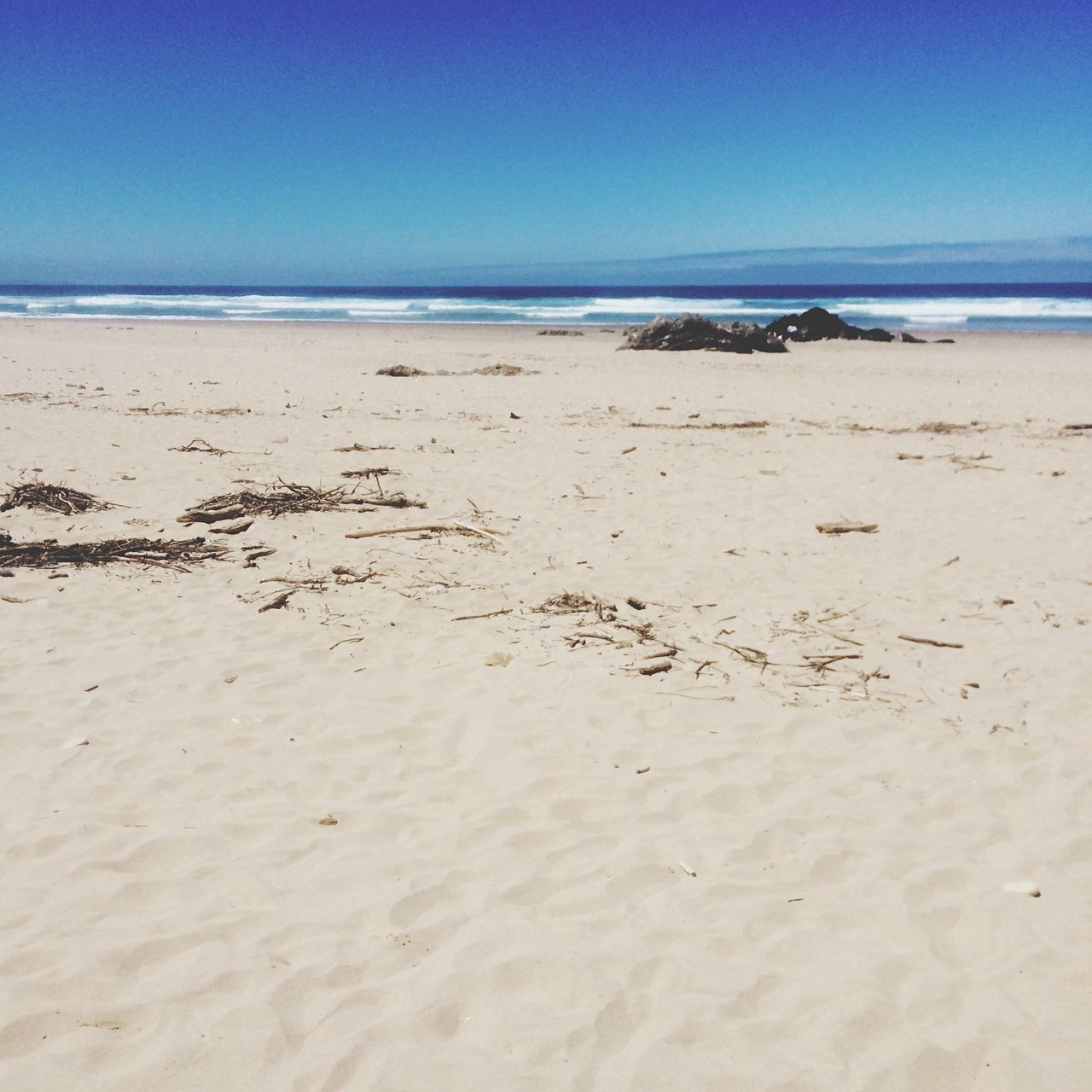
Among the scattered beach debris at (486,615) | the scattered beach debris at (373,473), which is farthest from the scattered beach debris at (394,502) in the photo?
the scattered beach debris at (486,615)

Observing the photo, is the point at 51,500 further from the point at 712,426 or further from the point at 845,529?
the point at 712,426

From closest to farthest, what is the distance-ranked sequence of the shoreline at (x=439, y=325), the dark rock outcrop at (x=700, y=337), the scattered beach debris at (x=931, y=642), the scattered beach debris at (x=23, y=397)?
1. the scattered beach debris at (x=931, y=642)
2. the scattered beach debris at (x=23, y=397)
3. the dark rock outcrop at (x=700, y=337)
4. the shoreline at (x=439, y=325)

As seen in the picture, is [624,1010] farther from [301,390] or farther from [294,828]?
[301,390]

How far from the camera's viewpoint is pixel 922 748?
3.72 metres

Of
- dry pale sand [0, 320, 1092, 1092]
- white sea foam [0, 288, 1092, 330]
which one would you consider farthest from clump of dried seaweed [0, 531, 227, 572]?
white sea foam [0, 288, 1092, 330]

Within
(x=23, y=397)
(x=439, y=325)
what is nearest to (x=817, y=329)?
(x=439, y=325)

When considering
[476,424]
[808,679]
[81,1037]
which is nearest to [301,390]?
[476,424]

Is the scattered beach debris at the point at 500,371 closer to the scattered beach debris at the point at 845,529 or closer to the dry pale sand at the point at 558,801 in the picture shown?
the dry pale sand at the point at 558,801

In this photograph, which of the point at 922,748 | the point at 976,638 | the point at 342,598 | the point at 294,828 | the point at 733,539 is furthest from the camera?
the point at 733,539

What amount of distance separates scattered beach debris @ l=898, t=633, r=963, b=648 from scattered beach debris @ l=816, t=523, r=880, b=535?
207cm

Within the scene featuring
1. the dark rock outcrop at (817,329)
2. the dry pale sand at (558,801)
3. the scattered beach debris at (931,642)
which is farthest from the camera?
the dark rock outcrop at (817,329)

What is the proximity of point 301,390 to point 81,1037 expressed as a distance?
13545 mm

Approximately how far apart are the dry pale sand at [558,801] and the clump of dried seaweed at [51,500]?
0.14m

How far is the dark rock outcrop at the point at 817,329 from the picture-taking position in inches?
1093
